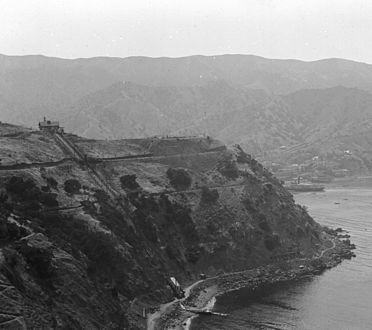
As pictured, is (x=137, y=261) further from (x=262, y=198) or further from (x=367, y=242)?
(x=367, y=242)

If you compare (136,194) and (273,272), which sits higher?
(136,194)

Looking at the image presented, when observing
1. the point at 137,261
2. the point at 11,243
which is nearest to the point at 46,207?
the point at 137,261

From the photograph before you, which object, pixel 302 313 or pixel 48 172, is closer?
pixel 302 313

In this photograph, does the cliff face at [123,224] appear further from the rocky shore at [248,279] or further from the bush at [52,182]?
the rocky shore at [248,279]

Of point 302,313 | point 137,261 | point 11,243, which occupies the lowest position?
point 302,313

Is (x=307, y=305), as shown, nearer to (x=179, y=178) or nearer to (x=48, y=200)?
(x=179, y=178)

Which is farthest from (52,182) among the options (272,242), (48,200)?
A: (272,242)
